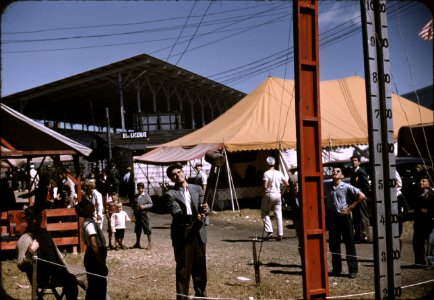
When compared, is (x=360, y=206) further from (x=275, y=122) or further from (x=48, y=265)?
(x=275, y=122)

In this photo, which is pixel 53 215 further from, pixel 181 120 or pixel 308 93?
pixel 181 120

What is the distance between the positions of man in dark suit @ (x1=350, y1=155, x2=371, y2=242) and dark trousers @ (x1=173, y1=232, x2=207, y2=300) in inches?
203

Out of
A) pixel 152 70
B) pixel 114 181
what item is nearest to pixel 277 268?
pixel 114 181

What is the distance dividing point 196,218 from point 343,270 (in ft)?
11.3

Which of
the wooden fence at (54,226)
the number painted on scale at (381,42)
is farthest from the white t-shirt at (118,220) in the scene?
the number painted on scale at (381,42)

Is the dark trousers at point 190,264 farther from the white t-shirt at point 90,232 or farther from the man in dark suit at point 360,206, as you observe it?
the man in dark suit at point 360,206

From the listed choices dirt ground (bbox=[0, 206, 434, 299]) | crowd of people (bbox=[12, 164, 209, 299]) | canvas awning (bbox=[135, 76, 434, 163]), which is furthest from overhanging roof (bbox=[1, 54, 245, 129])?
crowd of people (bbox=[12, 164, 209, 299])

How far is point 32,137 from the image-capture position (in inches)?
415

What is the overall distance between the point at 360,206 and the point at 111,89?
24.6 metres

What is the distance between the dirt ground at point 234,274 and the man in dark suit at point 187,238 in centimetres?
36

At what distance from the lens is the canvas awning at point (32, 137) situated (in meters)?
9.65

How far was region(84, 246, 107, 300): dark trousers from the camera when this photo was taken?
18.9ft

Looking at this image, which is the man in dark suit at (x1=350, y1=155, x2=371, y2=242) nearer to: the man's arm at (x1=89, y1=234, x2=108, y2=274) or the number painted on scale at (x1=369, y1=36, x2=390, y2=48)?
the number painted on scale at (x1=369, y1=36, x2=390, y2=48)

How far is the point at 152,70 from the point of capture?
28719 millimetres
